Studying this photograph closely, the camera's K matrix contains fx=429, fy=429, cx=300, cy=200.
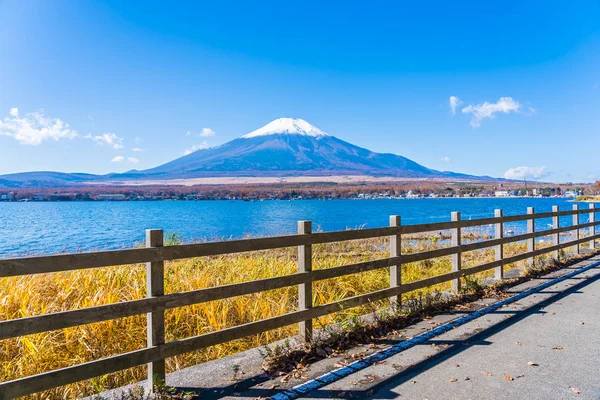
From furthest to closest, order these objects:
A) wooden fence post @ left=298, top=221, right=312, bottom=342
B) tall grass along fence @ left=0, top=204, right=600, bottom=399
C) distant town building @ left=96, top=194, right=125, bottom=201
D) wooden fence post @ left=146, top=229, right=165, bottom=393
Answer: distant town building @ left=96, top=194, right=125, bottom=201
wooden fence post @ left=298, top=221, right=312, bottom=342
wooden fence post @ left=146, top=229, right=165, bottom=393
tall grass along fence @ left=0, top=204, right=600, bottom=399

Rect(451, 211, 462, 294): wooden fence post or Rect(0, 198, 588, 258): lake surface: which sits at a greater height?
Rect(451, 211, 462, 294): wooden fence post

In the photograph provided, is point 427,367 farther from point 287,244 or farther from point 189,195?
point 189,195

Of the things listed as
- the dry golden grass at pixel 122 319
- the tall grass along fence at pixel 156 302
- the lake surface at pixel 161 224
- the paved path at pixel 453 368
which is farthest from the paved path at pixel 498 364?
the lake surface at pixel 161 224

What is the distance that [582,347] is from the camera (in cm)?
503

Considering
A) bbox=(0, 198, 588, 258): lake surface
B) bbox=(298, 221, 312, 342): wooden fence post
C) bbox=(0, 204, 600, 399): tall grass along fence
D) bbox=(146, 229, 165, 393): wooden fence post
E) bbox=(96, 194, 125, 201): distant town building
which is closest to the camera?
bbox=(0, 204, 600, 399): tall grass along fence

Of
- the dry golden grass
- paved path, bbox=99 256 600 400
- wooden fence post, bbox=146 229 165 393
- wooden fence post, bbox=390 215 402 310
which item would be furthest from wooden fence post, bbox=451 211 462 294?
wooden fence post, bbox=146 229 165 393

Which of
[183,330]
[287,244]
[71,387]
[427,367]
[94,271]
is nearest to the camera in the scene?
[71,387]

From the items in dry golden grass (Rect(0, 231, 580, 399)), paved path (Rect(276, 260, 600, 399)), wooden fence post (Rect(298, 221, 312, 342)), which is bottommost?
paved path (Rect(276, 260, 600, 399))

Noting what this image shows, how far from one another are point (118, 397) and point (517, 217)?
831cm

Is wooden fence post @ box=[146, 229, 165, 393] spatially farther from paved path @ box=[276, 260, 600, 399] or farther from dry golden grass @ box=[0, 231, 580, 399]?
paved path @ box=[276, 260, 600, 399]

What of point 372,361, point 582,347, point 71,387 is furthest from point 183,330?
point 582,347

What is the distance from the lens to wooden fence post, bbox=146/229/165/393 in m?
3.83

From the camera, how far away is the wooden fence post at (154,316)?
383 cm

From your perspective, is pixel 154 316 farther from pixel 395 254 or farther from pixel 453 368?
pixel 395 254
